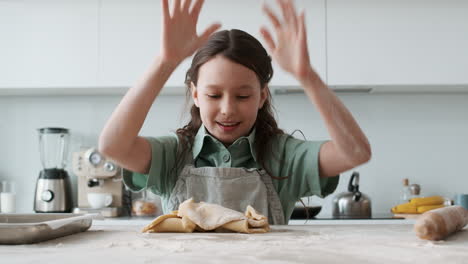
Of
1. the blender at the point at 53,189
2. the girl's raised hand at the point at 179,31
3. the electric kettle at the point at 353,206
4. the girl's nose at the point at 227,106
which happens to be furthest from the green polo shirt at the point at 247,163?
the blender at the point at 53,189

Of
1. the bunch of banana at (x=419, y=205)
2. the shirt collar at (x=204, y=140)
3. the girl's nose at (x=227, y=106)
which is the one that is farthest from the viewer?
the bunch of banana at (x=419, y=205)

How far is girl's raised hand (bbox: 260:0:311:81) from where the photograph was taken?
0.92 meters

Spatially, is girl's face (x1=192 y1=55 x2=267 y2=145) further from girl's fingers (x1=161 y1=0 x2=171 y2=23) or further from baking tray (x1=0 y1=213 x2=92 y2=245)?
baking tray (x1=0 y1=213 x2=92 y2=245)

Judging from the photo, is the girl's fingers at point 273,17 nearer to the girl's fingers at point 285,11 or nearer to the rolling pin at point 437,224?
the girl's fingers at point 285,11

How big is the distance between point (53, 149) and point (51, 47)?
58 centimetres

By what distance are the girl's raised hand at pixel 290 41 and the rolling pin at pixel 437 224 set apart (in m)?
0.34

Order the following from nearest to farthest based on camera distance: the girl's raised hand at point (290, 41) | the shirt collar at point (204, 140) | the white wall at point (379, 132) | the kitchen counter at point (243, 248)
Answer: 1. the kitchen counter at point (243, 248)
2. the girl's raised hand at point (290, 41)
3. the shirt collar at point (204, 140)
4. the white wall at point (379, 132)

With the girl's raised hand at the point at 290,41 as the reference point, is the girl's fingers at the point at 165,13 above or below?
above

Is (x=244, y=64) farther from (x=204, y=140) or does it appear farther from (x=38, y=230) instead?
(x=38, y=230)

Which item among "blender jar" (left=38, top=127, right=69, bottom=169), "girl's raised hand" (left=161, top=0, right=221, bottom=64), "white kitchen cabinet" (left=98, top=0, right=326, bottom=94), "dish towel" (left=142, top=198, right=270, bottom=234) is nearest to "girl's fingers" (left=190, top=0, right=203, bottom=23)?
"girl's raised hand" (left=161, top=0, right=221, bottom=64)

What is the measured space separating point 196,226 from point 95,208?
1817mm

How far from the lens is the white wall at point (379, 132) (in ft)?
8.91

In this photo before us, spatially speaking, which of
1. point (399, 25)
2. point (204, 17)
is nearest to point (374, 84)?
point (399, 25)

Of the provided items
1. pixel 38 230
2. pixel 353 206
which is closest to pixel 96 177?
pixel 353 206
